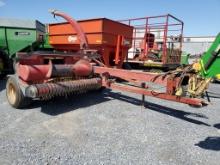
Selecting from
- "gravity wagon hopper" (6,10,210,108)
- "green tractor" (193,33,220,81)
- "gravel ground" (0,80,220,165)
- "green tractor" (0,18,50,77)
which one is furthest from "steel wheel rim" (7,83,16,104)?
"green tractor" (193,33,220,81)

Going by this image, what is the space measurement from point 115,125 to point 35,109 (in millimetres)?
1834

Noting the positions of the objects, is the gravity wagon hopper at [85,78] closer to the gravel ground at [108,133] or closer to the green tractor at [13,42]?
the gravel ground at [108,133]

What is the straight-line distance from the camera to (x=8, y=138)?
341 centimetres

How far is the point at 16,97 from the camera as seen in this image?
4.67m

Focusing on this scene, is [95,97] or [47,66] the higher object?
[47,66]

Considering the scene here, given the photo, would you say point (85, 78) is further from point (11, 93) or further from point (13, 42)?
point (13, 42)

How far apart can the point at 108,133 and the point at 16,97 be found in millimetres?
2212

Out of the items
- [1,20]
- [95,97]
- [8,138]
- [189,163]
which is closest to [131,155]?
[189,163]

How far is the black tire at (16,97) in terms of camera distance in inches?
182

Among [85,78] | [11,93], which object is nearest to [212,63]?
[85,78]

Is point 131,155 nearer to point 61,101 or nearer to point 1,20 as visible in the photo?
point 61,101

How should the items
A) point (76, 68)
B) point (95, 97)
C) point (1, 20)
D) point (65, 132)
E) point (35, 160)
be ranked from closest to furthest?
point (35, 160) < point (65, 132) < point (76, 68) < point (95, 97) < point (1, 20)

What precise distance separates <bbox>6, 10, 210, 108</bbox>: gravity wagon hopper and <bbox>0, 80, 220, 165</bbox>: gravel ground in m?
0.46

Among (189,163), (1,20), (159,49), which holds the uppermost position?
(1,20)
